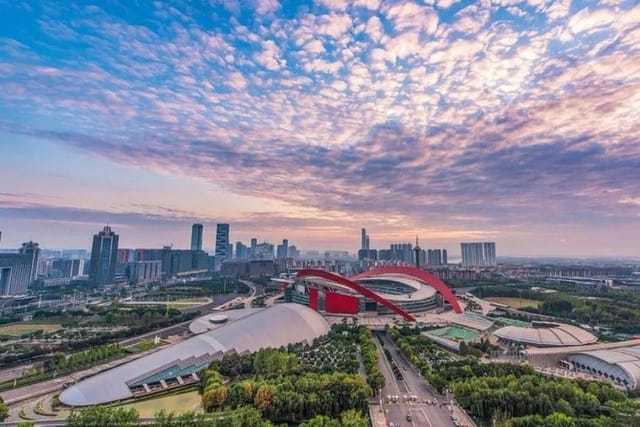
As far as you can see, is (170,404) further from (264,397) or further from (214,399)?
(264,397)

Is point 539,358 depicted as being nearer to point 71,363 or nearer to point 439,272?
point 71,363

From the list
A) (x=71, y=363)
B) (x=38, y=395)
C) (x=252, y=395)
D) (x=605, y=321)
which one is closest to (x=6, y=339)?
(x=71, y=363)

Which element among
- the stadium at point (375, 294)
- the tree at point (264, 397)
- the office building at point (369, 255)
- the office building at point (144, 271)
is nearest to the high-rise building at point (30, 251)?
the office building at point (144, 271)

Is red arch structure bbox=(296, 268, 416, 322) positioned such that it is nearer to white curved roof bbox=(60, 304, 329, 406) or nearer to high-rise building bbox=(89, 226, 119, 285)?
white curved roof bbox=(60, 304, 329, 406)

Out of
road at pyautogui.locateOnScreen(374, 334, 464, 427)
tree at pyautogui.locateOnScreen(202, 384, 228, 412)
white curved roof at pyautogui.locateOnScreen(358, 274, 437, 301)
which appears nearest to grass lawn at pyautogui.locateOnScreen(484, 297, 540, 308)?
white curved roof at pyautogui.locateOnScreen(358, 274, 437, 301)

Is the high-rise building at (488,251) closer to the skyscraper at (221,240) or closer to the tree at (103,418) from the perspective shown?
the skyscraper at (221,240)
